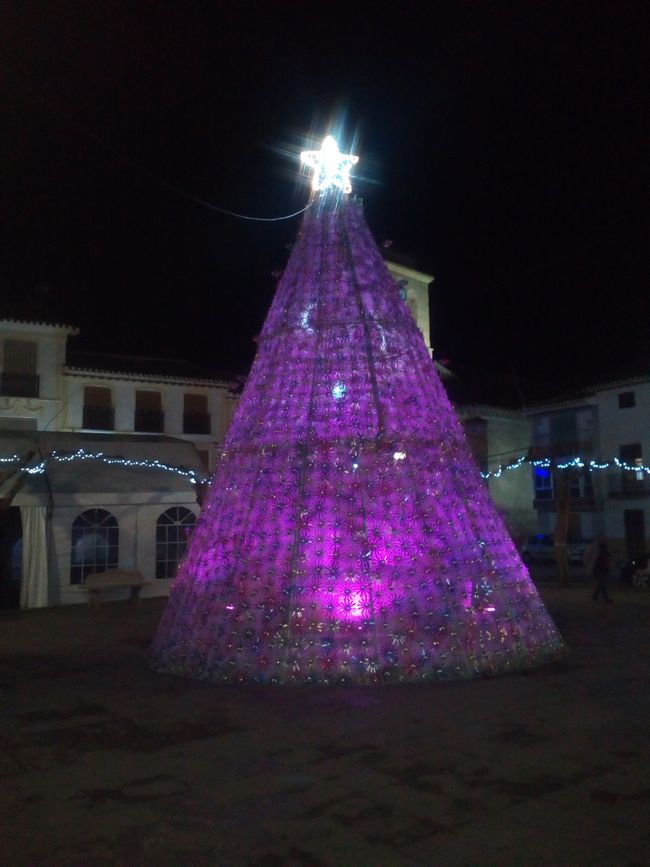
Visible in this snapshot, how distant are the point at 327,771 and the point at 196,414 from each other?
24.7 metres

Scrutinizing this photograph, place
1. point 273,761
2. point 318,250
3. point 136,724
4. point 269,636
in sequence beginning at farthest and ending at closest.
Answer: point 318,250
point 269,636
point 136,724
point 273,761

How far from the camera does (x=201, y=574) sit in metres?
9.35

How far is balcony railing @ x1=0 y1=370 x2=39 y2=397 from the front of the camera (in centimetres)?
2515

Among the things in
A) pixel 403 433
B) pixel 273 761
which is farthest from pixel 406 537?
pixel 273 761

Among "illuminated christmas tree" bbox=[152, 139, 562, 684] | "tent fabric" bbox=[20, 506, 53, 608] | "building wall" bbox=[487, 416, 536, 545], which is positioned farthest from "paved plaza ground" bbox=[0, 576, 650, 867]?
"building wall" bbox=[487, 416, 536, 545]

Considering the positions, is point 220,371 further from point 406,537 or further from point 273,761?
point 273,761

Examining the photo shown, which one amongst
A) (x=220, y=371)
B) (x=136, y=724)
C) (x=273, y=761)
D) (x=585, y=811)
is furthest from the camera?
(x=220, y=371)

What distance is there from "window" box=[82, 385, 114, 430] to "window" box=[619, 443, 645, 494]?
21.1 m

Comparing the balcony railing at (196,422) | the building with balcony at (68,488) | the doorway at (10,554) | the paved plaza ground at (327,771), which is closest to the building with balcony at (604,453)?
the balcony railing at (196,422)

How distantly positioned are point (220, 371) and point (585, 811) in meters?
28.2

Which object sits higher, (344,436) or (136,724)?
(344,436)

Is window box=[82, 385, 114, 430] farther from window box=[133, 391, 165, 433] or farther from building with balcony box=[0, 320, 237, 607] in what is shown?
window box=[133, 391, 165, 433]

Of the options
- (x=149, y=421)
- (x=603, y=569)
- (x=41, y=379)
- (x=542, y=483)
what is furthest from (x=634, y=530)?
(x=41, y=379)

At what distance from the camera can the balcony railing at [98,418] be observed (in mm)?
26891
